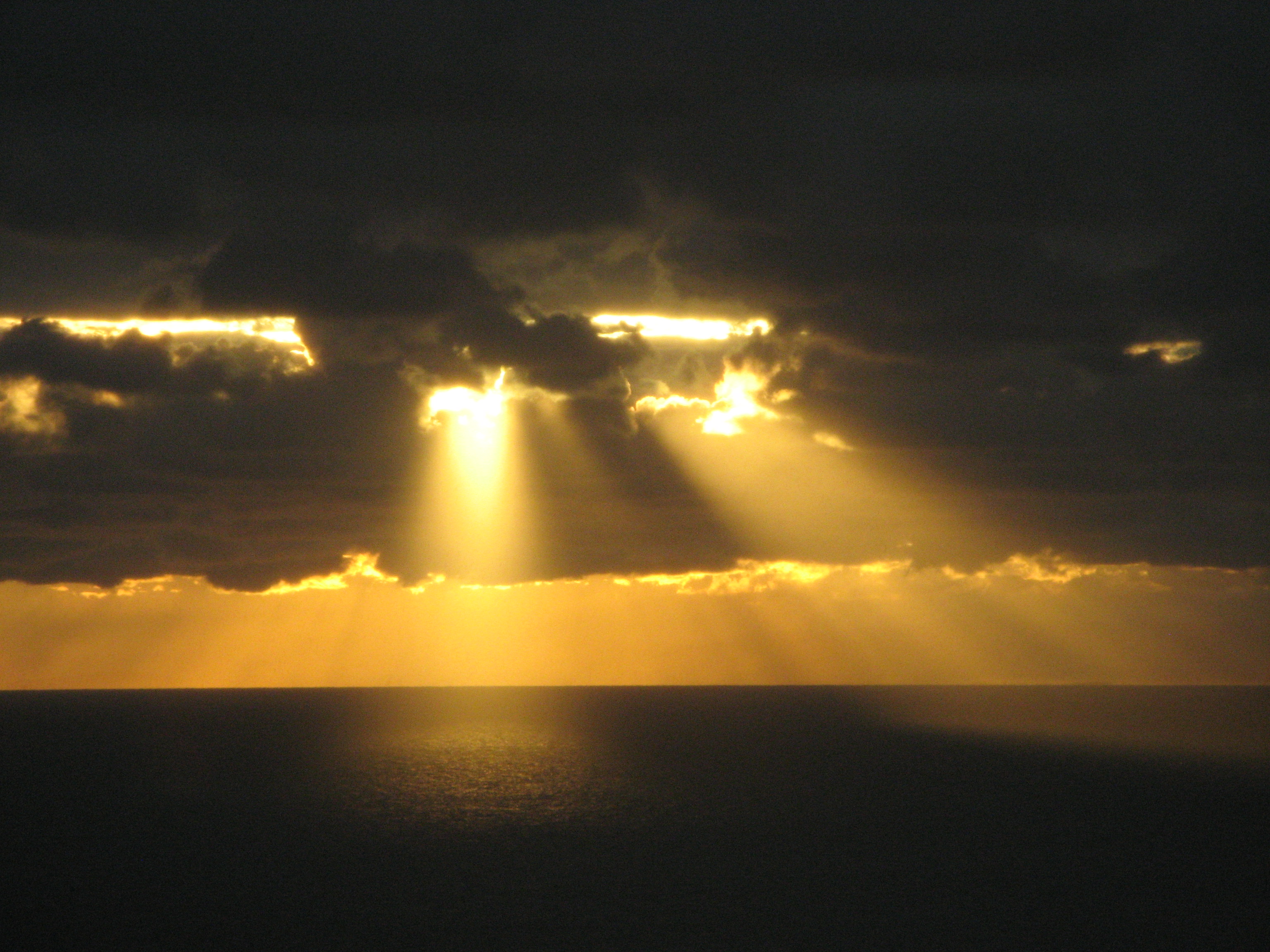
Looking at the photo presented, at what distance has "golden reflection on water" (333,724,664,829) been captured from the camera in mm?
108625

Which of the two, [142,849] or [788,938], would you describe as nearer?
[788,938]

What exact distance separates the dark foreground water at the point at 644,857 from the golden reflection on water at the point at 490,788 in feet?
2.21

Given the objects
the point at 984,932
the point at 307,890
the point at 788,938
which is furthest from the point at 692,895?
the point at 307,890

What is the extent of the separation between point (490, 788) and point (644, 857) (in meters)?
51.0

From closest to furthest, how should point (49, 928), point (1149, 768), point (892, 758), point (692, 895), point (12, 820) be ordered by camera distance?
point (49, 928), point (692, 895), point (12, 820), point (1149, 768), point (892, 758)

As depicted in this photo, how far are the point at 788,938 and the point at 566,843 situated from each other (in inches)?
1298

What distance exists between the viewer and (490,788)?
440ft

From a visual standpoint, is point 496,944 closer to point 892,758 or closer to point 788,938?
point 788,938

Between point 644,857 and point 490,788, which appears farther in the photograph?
point 490,788

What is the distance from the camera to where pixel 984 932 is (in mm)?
64312

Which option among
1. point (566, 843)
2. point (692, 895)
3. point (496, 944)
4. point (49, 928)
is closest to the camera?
point (496, 944)

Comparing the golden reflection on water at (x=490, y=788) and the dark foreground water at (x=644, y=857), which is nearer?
the dark foreground water at (x=644, y=857)

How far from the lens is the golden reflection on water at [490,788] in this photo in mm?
108625

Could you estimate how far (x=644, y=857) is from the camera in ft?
284
